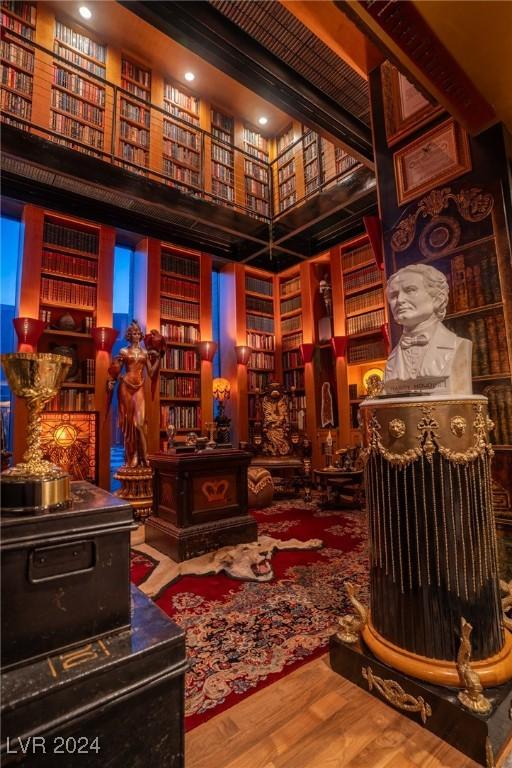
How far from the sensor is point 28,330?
388 cm

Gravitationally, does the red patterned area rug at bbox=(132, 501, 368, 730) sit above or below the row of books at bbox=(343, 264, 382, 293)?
below

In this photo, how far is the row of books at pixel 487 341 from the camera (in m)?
2.07

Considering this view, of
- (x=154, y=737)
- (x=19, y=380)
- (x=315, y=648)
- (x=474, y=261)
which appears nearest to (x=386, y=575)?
(x=315, y=648)

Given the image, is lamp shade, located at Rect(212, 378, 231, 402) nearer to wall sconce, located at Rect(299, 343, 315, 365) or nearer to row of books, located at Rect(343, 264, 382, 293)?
wall sconce, located at Rect(299, 343, 315, 365)

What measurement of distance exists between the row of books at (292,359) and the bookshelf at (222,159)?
8.66 feet

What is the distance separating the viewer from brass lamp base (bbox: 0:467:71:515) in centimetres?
75

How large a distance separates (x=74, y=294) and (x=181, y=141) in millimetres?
2990

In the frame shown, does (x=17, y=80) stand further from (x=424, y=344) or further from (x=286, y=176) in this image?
(x=424, y=344)

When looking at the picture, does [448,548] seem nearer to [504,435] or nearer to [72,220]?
[504,435]

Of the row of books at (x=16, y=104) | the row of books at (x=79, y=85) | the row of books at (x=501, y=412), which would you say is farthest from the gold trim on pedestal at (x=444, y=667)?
the row of books at (x=79, y=85)

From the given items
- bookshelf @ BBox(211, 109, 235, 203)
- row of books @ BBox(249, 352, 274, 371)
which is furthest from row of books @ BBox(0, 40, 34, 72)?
row of books @ BBox(249, 352, 274, 371)

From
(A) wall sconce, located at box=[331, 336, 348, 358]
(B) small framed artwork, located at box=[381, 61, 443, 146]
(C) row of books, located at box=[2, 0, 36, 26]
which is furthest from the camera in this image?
(A) wall sconce, located at box=[331, 336, 348, 358]

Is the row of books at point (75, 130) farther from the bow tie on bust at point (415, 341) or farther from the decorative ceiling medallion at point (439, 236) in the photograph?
the bow tie on bust at point (415, 341)

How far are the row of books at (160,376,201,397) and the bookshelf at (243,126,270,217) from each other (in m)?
3.12
